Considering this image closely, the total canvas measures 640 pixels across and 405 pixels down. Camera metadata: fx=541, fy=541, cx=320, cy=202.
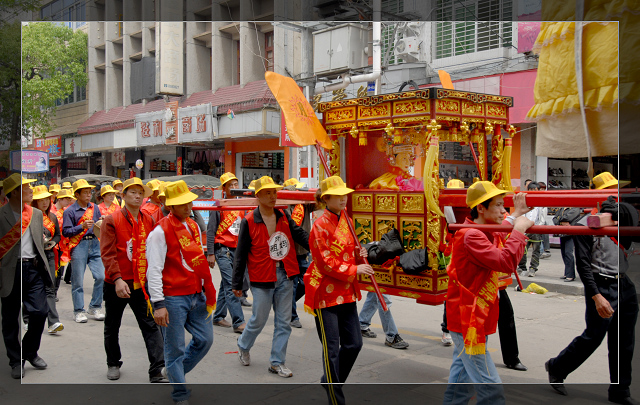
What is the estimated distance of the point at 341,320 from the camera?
4.11 m

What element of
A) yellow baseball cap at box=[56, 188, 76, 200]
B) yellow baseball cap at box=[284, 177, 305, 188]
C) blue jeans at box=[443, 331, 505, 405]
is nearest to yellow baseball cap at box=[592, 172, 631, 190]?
blue jeans at box=[443, 331, 505, 405]

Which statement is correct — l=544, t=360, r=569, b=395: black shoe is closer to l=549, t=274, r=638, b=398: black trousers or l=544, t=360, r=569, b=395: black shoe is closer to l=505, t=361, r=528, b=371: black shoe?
l=549, t=274, r=638, b=398: black trousers

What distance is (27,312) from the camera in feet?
16.2

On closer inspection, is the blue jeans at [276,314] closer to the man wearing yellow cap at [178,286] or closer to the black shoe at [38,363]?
the man wearing yellow cap at [178,286]

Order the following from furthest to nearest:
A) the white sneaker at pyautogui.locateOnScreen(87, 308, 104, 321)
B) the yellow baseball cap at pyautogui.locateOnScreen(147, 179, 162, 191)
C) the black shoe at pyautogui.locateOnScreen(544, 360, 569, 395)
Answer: the white sneaker at pyautogui.locateOnScreen(87, 308, 104, 321) < the yellow baseball cap at pyautogui.locateOnScreen(147, 179, 162, 191) < the black shoe at pyautogui.locateOnScreen(544, 360, 569, 395)

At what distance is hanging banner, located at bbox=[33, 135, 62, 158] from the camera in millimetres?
4479

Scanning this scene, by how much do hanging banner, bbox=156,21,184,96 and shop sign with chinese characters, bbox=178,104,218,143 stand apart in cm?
26

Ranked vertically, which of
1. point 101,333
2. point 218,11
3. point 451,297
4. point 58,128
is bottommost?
point 101,333

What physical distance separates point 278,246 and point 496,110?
8.25 feet

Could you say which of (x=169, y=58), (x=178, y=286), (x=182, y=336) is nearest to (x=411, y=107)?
(x=169, y=58)

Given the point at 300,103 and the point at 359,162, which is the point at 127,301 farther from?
the point at 359,162

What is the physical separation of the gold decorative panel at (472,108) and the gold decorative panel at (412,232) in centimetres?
107

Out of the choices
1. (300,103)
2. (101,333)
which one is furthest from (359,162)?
(101,333)

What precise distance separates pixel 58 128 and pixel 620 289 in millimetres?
4777
